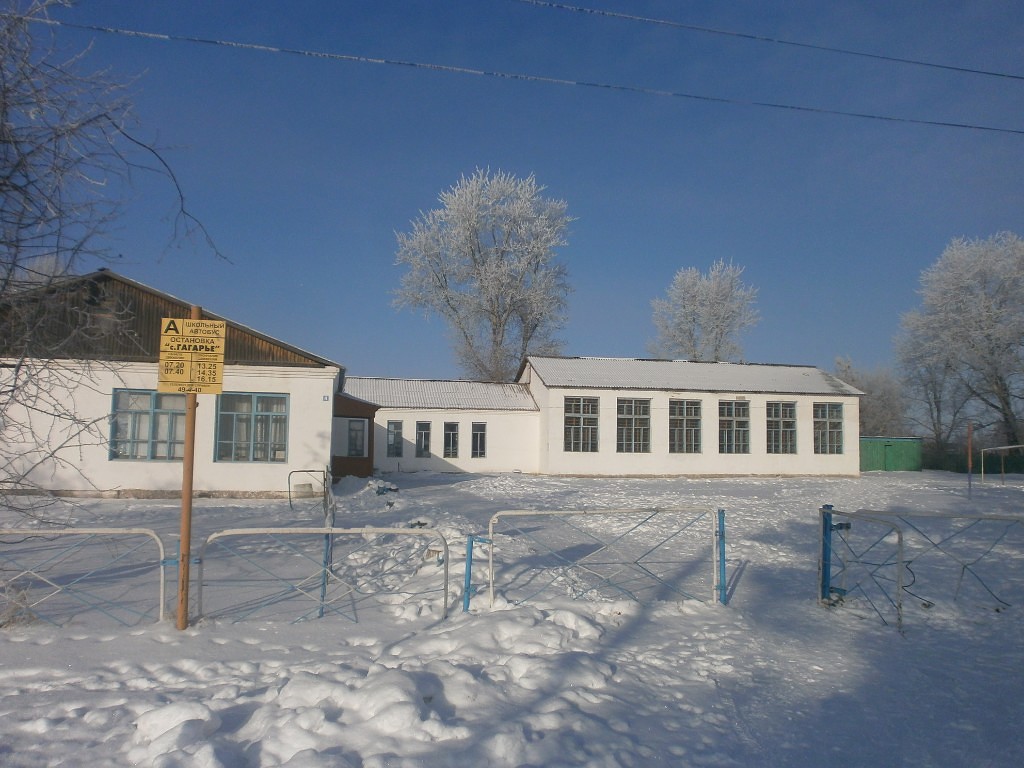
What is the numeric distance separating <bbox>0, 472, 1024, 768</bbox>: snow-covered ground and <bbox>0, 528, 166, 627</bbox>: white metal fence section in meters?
0.29

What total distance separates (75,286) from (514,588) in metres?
5.55

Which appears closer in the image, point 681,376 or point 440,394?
point 681,376

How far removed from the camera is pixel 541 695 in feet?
16.2

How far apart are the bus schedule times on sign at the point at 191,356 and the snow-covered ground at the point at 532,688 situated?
2.13 m

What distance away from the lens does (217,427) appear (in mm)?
18844

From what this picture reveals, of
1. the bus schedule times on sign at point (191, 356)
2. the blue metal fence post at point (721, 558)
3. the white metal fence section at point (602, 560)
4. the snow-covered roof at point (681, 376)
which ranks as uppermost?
the snow-covered roof at point (681, 376)

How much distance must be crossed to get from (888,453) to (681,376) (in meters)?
16.9

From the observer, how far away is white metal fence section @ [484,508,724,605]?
27.0 feet

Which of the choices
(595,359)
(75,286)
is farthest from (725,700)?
(595,359)

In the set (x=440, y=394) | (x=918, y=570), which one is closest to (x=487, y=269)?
(x=440, y=394)

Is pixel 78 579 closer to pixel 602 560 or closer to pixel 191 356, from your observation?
pixel 191 356

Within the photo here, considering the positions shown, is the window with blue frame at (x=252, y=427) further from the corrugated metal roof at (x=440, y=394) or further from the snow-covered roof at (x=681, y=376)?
the snow-covered roof at (x=681, y=376)

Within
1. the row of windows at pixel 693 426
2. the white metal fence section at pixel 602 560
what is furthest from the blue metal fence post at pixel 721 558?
the row of windows at pixel 693 426

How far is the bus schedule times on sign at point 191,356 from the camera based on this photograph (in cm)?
639
